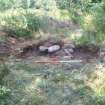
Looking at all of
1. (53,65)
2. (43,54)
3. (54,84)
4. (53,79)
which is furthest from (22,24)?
(54,84)

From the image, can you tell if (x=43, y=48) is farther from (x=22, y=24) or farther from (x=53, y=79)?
Result: (x=53, y=79)

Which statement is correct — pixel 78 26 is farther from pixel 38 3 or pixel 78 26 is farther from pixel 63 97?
pixel 63 97

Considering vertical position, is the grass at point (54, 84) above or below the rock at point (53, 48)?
below

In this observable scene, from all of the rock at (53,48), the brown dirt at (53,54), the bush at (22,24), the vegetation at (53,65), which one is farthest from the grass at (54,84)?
the bush at (22,24)

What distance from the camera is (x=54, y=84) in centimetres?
447

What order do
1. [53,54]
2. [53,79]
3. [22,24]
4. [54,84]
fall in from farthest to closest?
[22,24], [53,54], [53,79], [54,84]

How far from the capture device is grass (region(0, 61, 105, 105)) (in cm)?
407

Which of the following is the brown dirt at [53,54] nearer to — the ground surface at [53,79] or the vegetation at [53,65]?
the ground surface at [53,79]

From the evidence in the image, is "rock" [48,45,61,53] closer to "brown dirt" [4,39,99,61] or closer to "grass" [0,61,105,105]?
"brown dirt" [4,39,99,61]

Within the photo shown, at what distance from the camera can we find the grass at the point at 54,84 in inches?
160

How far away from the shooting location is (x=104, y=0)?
705 centimetres

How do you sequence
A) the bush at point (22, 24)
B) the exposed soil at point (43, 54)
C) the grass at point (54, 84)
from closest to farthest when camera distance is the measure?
1. the grass at point (54, 84)
2. the exposed soil at point (43, 54)
3. the bush at point (22, 24)

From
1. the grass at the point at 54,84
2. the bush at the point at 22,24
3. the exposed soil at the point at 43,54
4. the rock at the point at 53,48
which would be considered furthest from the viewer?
the bush at the point at 22,24

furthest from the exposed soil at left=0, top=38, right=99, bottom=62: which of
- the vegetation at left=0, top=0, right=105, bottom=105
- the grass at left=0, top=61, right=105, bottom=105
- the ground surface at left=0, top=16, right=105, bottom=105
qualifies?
the grass at left=0, top=61, right=105, bottom=105
